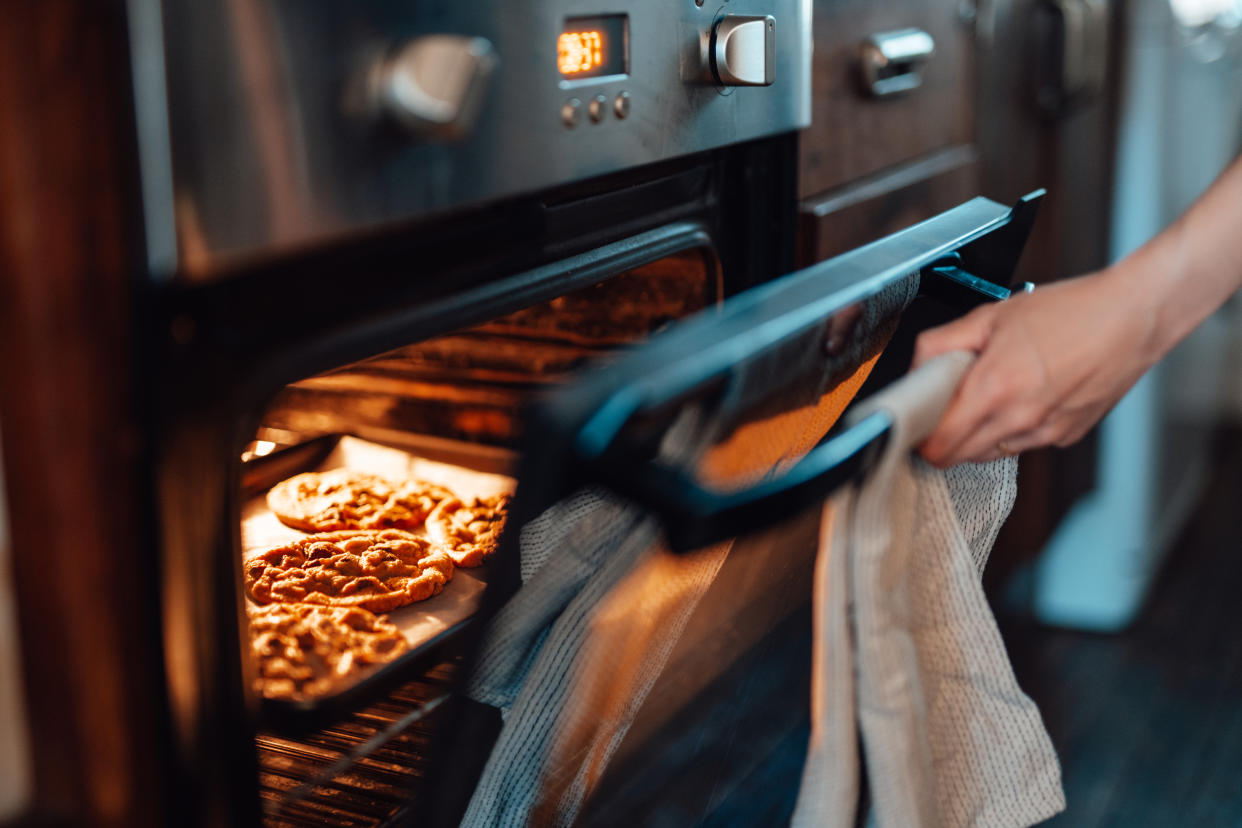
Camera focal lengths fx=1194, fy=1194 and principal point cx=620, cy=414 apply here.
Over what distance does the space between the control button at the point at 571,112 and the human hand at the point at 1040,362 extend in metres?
0.22

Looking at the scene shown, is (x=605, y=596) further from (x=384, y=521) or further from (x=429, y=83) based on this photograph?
(x=384, y=521)

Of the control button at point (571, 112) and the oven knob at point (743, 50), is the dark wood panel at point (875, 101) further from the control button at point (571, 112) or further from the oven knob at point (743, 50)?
the control button at point (571, 112)

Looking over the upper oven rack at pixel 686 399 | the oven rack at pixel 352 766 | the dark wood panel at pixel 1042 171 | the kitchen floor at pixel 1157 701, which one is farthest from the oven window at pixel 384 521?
the kitchen floor at pixel 1157 701

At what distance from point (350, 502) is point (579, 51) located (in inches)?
18.2

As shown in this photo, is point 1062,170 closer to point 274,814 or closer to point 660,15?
point 660,15

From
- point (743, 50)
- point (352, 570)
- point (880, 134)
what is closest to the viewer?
point (743, 50)

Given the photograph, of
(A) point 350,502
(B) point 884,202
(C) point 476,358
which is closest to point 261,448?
(A) point 350,502

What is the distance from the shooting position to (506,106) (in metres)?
0.59

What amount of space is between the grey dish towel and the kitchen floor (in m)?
0.85

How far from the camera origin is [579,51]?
0.64 meters

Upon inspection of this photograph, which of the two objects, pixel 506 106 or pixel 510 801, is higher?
pixel 506 106

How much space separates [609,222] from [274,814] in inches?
15.7

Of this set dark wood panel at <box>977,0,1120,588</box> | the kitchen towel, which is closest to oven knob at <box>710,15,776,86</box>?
the kitchen towel

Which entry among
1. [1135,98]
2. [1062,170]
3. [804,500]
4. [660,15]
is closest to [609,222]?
[660,15]
